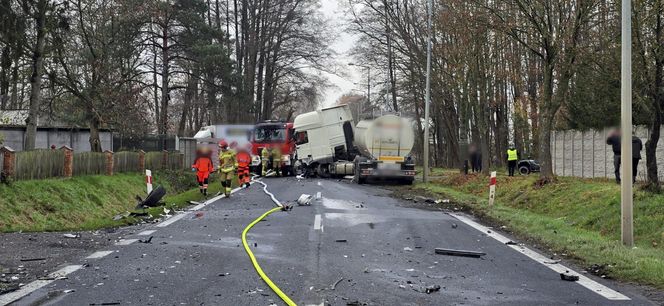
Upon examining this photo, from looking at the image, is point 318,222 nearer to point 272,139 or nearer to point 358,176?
point 358,176

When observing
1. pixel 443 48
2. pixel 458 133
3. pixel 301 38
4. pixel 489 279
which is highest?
pixel 301 38

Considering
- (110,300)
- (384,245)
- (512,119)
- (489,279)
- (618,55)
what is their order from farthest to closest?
(512,119), (618,55), (384,245), (489,279), (110,300)

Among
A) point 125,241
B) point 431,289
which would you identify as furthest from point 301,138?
point 431,289

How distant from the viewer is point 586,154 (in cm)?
2847

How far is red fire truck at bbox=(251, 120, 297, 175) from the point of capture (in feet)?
126

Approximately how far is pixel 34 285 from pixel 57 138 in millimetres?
23768

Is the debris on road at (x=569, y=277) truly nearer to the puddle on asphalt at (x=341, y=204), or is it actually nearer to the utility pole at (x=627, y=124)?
the utility pole at (x=627, y=124)

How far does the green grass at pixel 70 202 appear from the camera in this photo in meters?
13.3

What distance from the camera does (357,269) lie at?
820cm

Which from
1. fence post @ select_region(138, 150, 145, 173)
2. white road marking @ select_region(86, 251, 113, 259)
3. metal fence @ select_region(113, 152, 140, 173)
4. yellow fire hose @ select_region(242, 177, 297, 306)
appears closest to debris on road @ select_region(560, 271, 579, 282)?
yellow fire hose @ select_region(242, 177, 297, 306)

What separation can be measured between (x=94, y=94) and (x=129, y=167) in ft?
11.2

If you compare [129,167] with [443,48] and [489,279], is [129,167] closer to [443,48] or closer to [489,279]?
[443,48]

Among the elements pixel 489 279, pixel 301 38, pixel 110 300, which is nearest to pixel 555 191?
pixel 489 279

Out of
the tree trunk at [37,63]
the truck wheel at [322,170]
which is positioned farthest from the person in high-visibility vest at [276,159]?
the tree trunk at [37,63]
